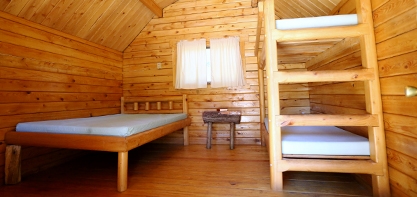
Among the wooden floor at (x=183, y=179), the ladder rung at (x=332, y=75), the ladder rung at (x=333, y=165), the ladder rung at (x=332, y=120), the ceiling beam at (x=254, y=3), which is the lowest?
the wooden floor at (x=183, y=179)

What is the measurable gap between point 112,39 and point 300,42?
117 inches

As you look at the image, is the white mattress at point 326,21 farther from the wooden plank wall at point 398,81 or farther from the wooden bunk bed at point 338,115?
the wooden plank wall at point 398,81

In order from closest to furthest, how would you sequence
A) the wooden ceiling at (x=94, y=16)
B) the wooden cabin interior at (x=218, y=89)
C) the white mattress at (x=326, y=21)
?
the wooden cabin interior at (x=218, y=89), the white mattress at (x=326, y=21), the wooden ceiling at (x=94, y=16)

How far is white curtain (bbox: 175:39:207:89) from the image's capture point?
10.5ft

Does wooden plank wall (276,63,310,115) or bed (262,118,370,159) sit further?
wooden plank wall (276,63,310,115)

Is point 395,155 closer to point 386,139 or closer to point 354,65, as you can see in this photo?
point 386,139

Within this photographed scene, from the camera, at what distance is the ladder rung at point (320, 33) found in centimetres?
137

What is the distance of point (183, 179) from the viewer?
177 cm

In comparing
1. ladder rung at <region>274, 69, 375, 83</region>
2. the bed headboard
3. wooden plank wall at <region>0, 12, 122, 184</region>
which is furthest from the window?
ladder rung at <region>274, 69, 375, 83</region>

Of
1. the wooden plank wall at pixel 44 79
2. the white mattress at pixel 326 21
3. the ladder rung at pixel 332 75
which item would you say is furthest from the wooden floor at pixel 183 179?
the white mattress at pixel 326 21

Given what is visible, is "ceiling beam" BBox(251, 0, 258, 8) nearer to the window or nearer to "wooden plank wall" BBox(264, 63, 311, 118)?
the window

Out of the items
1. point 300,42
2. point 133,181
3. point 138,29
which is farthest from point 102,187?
point 138,29

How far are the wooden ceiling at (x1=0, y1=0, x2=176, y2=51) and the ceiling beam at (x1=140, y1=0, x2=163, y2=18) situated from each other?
0.02m

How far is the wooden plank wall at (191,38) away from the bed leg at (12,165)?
1.90 m
